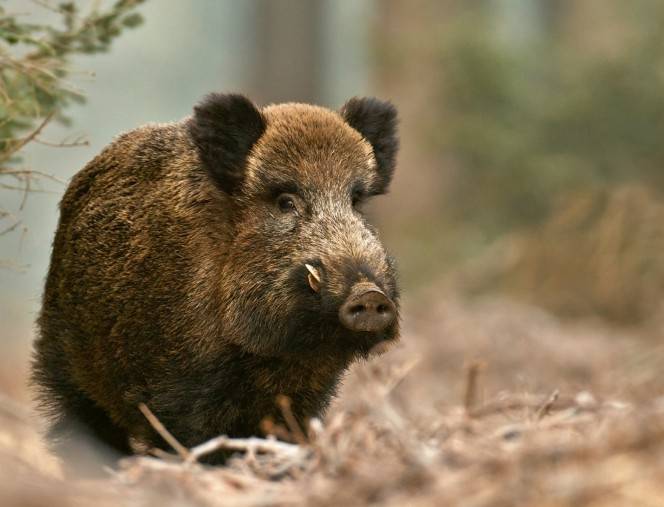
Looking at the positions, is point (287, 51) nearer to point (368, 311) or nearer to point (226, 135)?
point (226, 135)

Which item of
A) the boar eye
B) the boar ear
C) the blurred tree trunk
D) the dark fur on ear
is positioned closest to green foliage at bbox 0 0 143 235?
the boar ear

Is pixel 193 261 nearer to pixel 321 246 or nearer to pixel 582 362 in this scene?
pixel 321 246

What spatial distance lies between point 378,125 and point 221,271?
1.20m

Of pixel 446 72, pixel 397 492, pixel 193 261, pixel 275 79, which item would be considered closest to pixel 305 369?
pixel 193 261

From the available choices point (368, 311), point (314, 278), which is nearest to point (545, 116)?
point (314, 278)

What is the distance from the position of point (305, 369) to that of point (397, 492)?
2.09m

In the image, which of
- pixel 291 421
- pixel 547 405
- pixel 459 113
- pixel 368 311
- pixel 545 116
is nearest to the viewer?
pixel 291 421

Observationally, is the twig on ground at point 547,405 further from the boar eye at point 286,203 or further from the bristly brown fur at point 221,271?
the boar eye at point 286,203

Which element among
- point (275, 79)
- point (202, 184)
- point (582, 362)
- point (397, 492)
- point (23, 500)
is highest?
point (275, 79)

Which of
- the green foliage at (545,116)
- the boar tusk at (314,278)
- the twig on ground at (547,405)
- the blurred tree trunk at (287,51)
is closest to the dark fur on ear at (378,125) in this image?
the boar tusk at (314,278)

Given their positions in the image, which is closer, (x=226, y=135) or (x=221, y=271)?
(x=221, y=271)

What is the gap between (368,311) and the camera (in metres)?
4.63

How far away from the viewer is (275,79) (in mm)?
19578

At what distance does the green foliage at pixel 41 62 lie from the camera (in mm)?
5609
